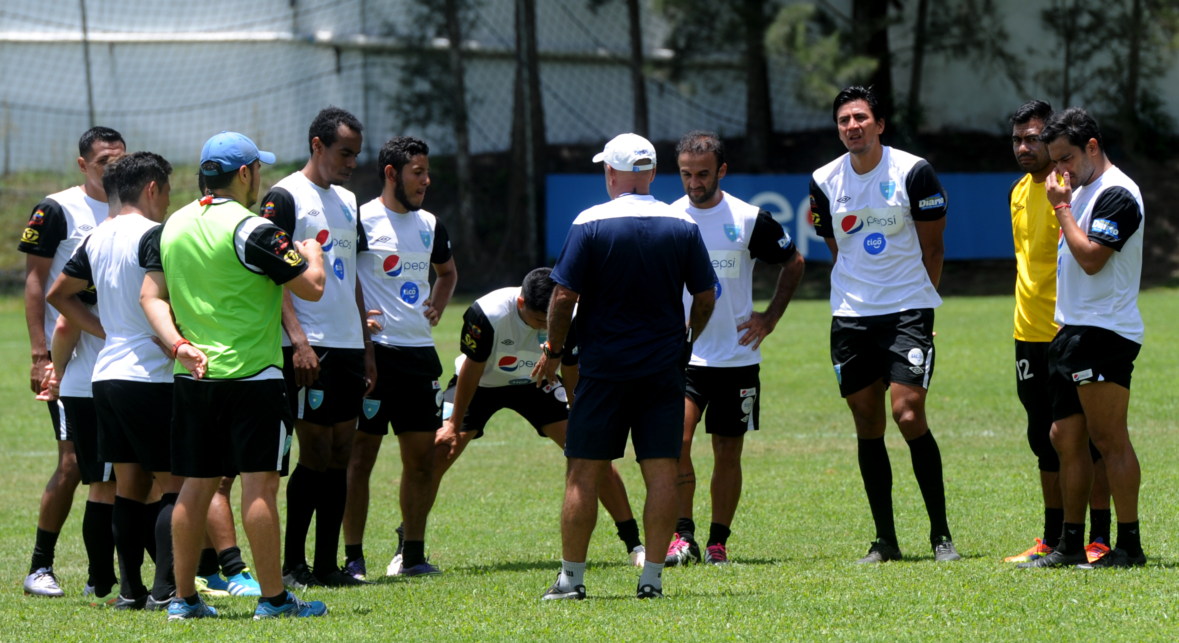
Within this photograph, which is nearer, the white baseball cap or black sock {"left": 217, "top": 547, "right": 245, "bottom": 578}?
the white baseball cap

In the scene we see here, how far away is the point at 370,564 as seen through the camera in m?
7.04

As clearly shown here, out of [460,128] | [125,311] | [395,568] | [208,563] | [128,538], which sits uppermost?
[460,128]

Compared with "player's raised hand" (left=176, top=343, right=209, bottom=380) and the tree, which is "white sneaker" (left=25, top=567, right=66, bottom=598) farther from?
the tree

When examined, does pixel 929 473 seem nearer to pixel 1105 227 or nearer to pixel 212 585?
pixel 1105 227

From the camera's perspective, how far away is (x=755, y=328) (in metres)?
6.70

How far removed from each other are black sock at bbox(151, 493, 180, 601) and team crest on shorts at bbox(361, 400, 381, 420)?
4.69 feet

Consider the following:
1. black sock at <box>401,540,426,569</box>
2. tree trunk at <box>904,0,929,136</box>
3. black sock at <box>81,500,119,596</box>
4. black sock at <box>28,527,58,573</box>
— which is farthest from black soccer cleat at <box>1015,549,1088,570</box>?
tree trunk at <box>904,0,929,136</box>

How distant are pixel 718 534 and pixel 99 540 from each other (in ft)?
10.7

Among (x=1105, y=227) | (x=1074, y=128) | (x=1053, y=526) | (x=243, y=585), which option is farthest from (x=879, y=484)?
(x=243, y=585)

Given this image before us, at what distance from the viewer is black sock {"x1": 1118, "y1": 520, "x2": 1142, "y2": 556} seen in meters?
5.57

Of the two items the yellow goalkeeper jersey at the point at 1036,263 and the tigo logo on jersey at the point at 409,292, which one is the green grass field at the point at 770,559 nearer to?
the yellow goalkeeper jersey at the point at 1036,263

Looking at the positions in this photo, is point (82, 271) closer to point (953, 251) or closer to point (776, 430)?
point (776, 430)

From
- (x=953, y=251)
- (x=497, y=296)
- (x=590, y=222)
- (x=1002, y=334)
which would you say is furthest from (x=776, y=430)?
(x=953, y=251)

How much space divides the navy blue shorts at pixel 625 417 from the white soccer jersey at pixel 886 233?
5.24 feet
